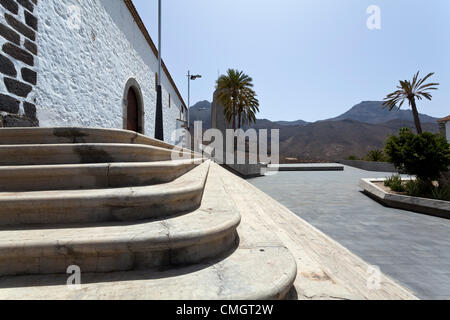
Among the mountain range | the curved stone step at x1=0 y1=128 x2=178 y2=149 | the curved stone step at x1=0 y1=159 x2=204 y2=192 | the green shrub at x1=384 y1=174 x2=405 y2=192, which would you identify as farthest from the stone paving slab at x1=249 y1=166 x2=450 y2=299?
the mountain range

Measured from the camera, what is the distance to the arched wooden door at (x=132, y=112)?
28.0 ft

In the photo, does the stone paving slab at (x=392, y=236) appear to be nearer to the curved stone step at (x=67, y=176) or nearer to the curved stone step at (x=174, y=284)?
the curved stone step at (x=174, y=284)

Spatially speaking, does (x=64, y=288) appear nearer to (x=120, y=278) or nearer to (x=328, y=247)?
(x=120, y=278)

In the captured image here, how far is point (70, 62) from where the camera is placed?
493 centimetres

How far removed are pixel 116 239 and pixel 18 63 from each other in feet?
13.9

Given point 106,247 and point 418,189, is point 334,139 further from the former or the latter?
point 106,247

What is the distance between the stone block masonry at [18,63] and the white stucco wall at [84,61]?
173 mm

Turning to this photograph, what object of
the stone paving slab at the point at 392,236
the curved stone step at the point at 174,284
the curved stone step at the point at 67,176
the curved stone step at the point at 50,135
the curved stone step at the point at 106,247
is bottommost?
the stone paving slab at the point at 392,236

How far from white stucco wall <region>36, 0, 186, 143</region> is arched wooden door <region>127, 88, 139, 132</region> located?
77cm

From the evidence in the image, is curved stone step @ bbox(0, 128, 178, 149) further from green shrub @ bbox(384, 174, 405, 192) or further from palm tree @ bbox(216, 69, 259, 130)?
palm tree @ bbox(216, 69, 259, 130)

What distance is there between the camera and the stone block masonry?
3.36m

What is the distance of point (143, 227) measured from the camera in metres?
1.60

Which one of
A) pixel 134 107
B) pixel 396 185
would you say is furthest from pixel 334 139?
pixel 134 107

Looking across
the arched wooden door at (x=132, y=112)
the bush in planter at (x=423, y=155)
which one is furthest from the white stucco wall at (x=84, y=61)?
the bush in planter at (x=423, y=155)
